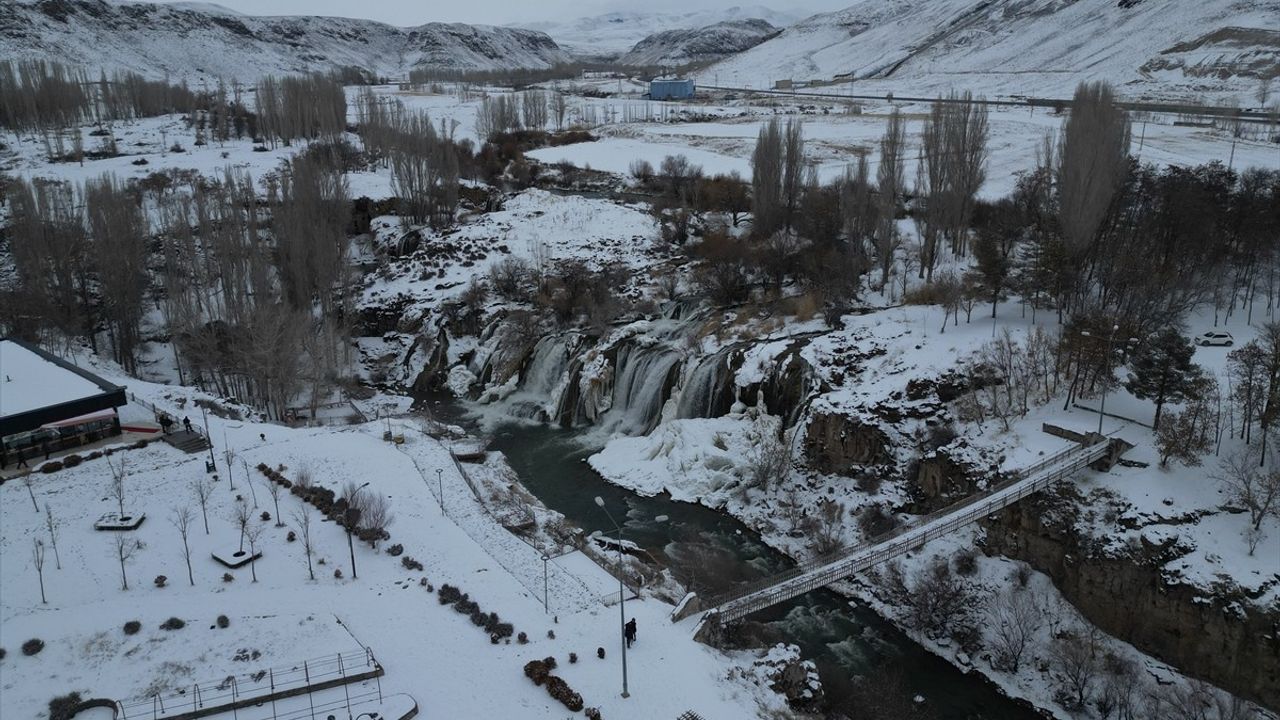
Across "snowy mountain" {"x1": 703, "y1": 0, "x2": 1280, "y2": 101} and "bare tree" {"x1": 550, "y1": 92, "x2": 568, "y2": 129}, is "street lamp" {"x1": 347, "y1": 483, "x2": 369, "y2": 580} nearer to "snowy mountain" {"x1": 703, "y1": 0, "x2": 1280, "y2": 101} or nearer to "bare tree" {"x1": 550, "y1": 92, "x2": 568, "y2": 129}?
"bare tree" {"x1": 550, "y1": 92, "x2": 568, "y2": 129}

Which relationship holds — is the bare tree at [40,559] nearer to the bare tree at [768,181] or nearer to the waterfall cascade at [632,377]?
the waterfall cascade at [632,377]

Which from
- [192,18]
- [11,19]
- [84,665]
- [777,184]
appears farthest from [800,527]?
[192,18]

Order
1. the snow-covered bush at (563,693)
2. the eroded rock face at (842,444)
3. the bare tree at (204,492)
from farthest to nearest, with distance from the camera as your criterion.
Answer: the eroded rock face at (842,444) < the bare tree at (204,492) < the snow-covered bush at (563,693)

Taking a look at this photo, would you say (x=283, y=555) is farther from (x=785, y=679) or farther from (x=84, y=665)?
(x=785, y=679)

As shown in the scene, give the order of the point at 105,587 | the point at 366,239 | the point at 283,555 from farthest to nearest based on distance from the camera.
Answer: the point at 366,239 → the point at 283,555 → the point at 105,587

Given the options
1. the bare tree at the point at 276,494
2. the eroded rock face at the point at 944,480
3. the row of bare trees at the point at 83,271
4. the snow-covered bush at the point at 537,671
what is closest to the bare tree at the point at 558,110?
the row of bare trees at the point at 83,271

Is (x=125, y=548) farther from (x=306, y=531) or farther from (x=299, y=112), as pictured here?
(x=299, y=112)
